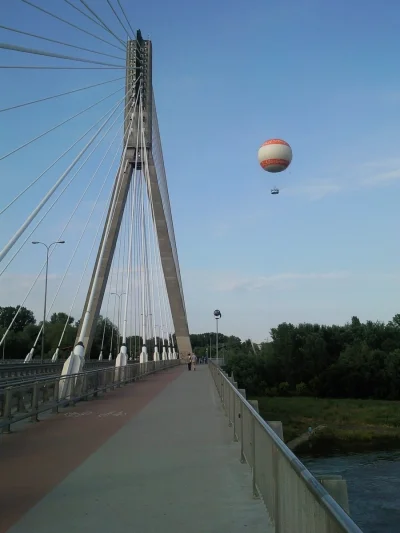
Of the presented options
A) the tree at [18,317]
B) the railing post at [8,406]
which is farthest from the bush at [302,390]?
the railing post at [8,406]

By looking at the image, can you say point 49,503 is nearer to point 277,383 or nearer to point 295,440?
point 295,440

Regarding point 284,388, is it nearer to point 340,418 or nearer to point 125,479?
point 340,418

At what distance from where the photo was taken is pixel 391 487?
28.3 metres

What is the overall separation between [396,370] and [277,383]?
15109 mm

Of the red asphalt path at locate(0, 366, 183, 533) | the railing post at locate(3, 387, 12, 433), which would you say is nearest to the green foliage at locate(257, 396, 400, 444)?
the red asphalt path at locate(0, 366, 183, 533)

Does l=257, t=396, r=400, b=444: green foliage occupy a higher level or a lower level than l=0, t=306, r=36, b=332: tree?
lower

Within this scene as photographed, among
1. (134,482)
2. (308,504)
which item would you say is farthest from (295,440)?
(308,504)

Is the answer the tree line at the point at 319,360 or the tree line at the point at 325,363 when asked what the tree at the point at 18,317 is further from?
the tree line at the point at 325,363

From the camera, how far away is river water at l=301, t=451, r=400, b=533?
21.8 metres

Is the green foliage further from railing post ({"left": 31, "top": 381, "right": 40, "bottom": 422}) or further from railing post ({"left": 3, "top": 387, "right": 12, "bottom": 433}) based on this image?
railing post ({"left": 3, "top": 387, "right": 12, "bottom": 433})

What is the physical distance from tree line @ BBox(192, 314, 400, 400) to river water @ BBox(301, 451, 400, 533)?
29.0 metres

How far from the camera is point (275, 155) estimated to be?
61.1 feet

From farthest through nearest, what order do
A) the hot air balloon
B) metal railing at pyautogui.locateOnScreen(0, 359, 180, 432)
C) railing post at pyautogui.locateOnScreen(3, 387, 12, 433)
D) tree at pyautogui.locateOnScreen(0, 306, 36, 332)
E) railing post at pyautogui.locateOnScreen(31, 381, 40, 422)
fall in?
tree at pyautogui.locateOnScreen(0, 306, 36, 332)
the hot air balloon
railing post at pyautogui.locateOnScreen(31, 381, 40, 422)
metal railing at pyautogui.locateOnScreen(0, 359, 180, 432)
railing post at pyautogui.locateOnScreen(3, 387, 12, 433)

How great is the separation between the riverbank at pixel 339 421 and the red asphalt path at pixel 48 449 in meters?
31.3
